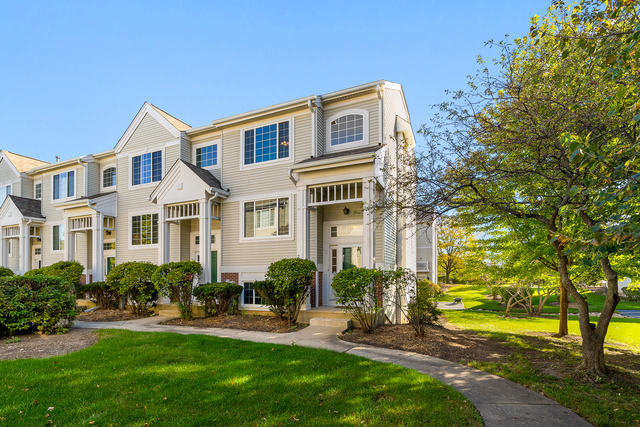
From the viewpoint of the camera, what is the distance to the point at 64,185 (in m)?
19.2

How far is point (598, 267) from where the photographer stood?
9195 millimetres

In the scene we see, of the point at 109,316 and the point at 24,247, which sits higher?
the point at 24,247

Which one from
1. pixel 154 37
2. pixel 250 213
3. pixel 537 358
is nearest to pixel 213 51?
pixel 154 37

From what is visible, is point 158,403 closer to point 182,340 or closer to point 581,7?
point 182,340

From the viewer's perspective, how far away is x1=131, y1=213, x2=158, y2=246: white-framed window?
1541 centimetres

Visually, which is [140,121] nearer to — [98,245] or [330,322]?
[98,245]

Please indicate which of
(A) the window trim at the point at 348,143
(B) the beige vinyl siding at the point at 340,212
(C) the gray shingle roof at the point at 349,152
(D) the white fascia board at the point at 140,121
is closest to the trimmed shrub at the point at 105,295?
(D) the white fascia board at the point at 140,121

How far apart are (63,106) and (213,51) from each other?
3182 cm

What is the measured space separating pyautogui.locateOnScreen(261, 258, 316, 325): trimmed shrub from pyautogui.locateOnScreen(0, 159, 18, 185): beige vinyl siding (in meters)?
21.0

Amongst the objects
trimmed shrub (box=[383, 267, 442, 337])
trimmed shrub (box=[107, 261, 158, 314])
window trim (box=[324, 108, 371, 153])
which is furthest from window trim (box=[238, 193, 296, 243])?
trimmed shrub (box=[383, 267, 442, 337])

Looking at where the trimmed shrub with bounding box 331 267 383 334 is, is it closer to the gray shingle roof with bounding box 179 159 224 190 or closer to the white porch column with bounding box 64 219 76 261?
the gray shingle roof with bounding box 179 159 224 190

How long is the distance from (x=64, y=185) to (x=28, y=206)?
2829mm


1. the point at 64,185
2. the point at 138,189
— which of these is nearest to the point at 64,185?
the point at 64,185

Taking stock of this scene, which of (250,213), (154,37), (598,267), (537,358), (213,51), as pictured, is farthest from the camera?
(213,51)
